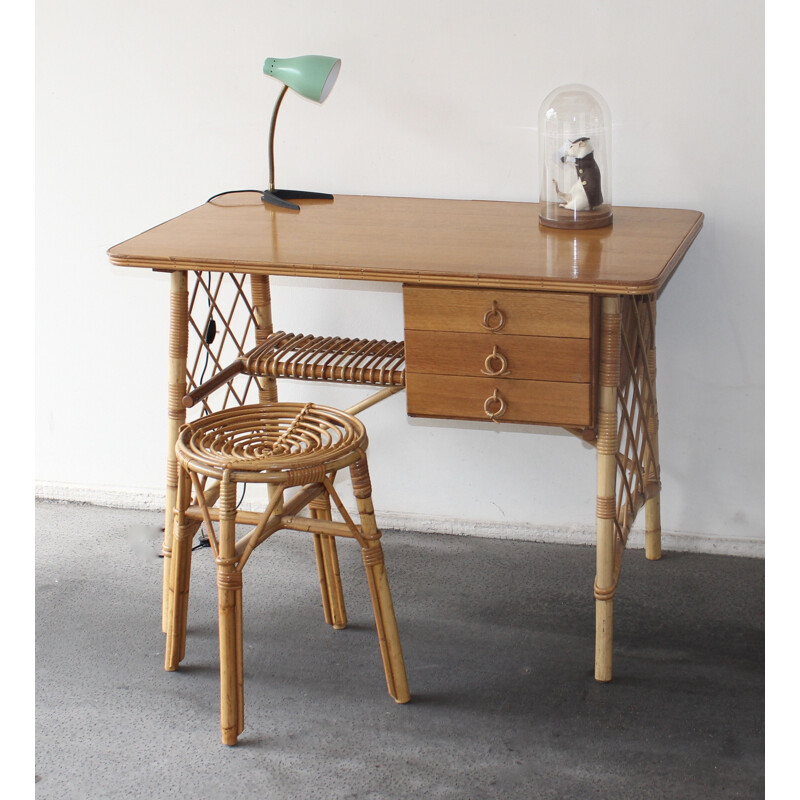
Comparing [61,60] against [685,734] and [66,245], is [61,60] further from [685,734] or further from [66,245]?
[685,734]

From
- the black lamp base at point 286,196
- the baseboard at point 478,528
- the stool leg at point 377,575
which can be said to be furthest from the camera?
the baseboard at point 478,528

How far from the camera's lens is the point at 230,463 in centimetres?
185

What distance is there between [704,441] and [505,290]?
907mm

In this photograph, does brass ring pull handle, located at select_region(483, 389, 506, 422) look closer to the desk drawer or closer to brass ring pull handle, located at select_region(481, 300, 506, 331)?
the desk drawer

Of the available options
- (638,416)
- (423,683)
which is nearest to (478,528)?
(638,416)

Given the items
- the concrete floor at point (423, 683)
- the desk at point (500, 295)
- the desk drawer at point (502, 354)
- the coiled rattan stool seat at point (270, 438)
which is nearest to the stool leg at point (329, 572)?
the concrete floor at point (423, 683)

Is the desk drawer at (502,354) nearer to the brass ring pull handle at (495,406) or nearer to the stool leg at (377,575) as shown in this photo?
the brass ring pull handle at (495,406)

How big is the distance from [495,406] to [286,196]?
848mm

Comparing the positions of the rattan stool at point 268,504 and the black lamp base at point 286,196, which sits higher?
the black lamp base at point 286,196

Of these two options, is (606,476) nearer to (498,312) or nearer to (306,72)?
(498,312)

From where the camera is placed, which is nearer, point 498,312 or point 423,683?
point 498,312

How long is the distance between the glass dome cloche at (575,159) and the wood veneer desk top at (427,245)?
0.13 ft

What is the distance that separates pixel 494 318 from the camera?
6.21 feet

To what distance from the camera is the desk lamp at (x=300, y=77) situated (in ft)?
7.57
